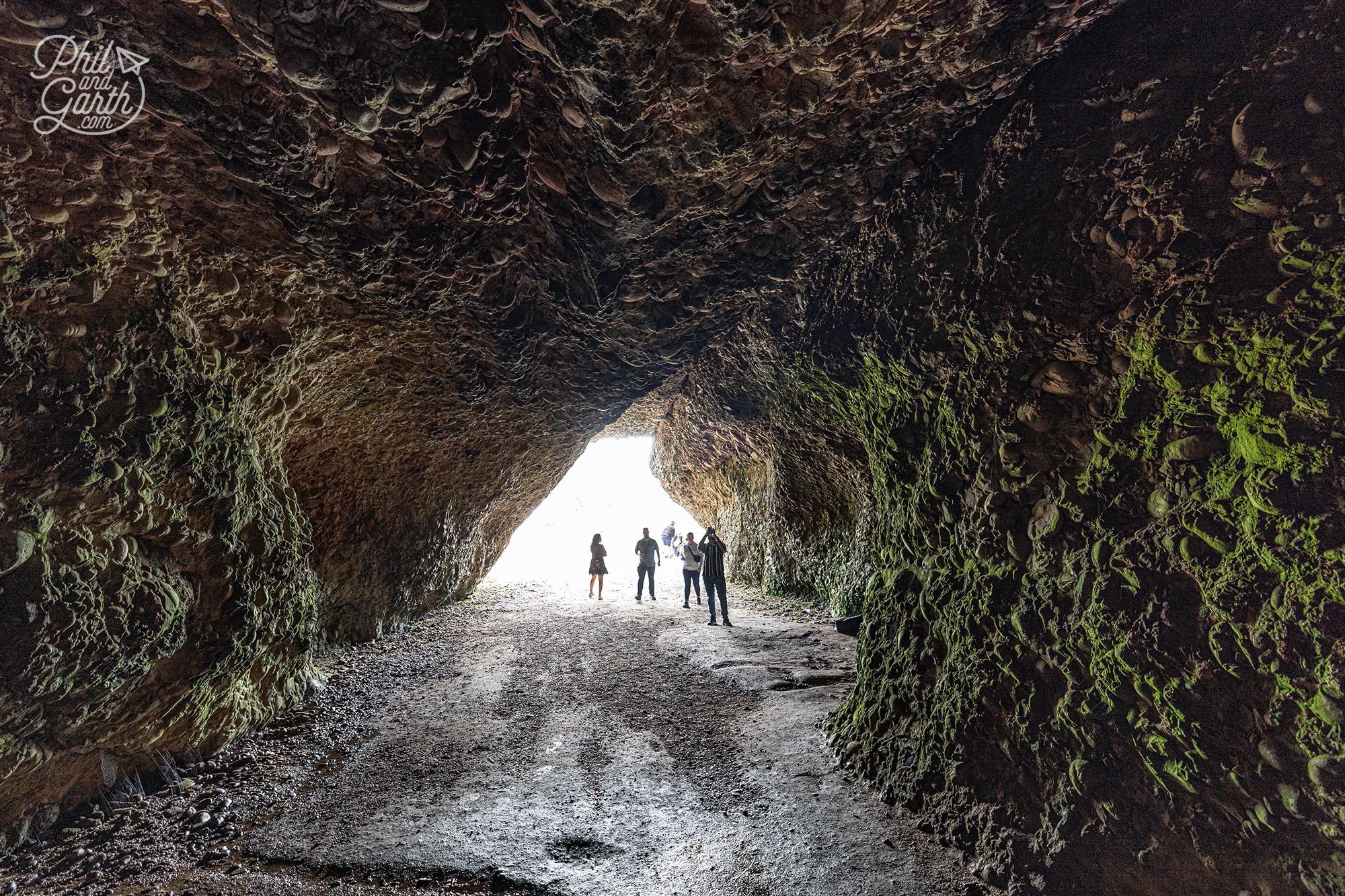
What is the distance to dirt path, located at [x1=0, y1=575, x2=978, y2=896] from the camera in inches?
136

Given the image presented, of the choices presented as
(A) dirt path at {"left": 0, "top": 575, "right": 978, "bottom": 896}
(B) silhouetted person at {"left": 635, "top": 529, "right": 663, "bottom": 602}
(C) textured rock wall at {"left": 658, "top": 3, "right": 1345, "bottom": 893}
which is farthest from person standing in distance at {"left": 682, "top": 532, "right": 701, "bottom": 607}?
(C) textured rock wall at {"left": 658, "top": 3, "right": 1345, "bottom": 893}

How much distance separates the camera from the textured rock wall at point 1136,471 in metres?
2.51

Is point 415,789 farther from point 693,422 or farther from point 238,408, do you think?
point 693,422

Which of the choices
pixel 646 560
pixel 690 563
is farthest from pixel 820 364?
pixel 646 560

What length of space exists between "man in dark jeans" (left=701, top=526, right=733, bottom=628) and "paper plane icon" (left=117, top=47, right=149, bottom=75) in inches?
338

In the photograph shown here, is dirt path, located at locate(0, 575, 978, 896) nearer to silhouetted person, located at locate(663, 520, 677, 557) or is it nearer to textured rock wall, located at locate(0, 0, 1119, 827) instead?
textured rock wall, located at locate(0, 0, 1119, 827)

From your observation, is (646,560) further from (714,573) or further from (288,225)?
(288,225)

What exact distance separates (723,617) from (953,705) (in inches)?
242

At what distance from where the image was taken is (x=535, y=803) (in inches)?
170

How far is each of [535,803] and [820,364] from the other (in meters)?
5.22

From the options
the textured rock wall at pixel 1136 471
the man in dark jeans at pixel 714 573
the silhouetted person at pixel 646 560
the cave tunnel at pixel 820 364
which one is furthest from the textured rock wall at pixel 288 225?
the silhouetted person at pixel 646 560

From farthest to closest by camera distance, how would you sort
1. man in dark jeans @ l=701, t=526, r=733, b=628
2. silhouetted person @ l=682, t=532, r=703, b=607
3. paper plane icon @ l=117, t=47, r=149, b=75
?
silhouetted person @ l=682, t=532, r=703, b=607, man in dark jeans @ l=701, t=526, r=733, b=628, paper plane icon @ l=117, t=47, r=149, b=75

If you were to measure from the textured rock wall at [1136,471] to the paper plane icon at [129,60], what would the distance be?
5.31m

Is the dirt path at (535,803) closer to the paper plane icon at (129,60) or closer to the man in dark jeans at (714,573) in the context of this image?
the man in dark jeans at (714,573)
